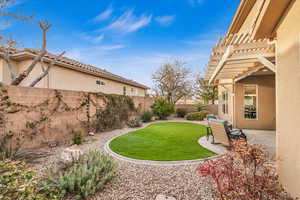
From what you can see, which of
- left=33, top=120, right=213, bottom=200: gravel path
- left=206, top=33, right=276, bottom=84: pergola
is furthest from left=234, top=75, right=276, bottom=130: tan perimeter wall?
left=33, top=120, right=213, bottom=200: gravel path

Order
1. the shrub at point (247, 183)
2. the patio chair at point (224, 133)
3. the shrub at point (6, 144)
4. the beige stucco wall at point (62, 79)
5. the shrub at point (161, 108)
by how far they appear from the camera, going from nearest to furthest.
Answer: the shrub at point (247, 183)
the shrub at point (6, 144)
the patio chair at point (224, 133)
the beige stucco wall at point (62, 79)
the shrub at point (161, 108)

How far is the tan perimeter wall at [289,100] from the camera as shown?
2406 mm

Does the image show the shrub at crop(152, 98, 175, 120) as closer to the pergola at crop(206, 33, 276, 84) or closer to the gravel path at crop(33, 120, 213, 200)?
the pergola at crop(206, 33, 276, 84)

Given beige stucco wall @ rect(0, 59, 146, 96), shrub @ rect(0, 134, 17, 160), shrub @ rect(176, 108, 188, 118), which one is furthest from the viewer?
shrub @ rect(176, 108, 188, 118)

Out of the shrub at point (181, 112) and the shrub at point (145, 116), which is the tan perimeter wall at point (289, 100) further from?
the shrub at point (181, 112)

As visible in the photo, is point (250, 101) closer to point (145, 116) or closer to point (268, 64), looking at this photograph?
point (268, 64)

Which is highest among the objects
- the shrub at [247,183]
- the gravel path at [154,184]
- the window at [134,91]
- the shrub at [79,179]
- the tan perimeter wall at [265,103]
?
the window at [134,91]

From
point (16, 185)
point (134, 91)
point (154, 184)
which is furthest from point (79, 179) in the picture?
point (134, 91)

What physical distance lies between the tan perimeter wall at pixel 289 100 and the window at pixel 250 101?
7.74 meters

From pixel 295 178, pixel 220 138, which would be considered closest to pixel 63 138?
pixel 220 138

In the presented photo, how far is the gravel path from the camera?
300cm

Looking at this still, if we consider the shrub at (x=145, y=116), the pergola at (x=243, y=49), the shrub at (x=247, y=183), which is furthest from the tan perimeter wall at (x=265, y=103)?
the shrub at (x=145, y=116)

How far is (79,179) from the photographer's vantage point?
2994 mm

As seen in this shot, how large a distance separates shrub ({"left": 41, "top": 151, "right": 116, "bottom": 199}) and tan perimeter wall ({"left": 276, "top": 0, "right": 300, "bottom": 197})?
12.0ft
